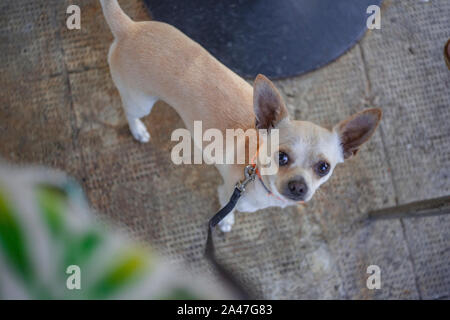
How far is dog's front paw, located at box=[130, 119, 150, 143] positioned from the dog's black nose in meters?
1.37

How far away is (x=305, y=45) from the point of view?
2.85m

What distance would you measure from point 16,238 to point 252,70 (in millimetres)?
2212

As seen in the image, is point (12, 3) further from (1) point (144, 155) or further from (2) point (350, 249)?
(2) point (350, 249)

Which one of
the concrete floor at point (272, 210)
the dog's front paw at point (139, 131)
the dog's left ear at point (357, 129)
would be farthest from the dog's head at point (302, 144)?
the dog's front paw at point (139, 131)

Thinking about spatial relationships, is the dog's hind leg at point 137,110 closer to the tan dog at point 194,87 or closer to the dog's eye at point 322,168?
the tan dog at point 194,87

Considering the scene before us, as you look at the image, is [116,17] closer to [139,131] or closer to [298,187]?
[139,131]

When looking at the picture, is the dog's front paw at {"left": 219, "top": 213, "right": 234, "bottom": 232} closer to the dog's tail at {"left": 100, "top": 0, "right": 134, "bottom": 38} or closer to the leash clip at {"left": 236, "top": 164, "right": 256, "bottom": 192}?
the leash clip at {"left": 236, "top": 164, "right": 256, "bottom": 192}

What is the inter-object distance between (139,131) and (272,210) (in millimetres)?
1122

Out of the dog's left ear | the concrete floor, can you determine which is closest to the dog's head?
the dog's left ear

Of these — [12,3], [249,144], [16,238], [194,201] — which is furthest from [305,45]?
[16,238]

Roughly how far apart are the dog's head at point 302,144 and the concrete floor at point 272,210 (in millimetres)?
1023

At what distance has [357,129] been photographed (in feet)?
5.41

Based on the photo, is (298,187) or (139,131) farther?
(139,131)

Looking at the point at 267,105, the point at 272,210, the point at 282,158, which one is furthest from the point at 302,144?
the point at 272,210
